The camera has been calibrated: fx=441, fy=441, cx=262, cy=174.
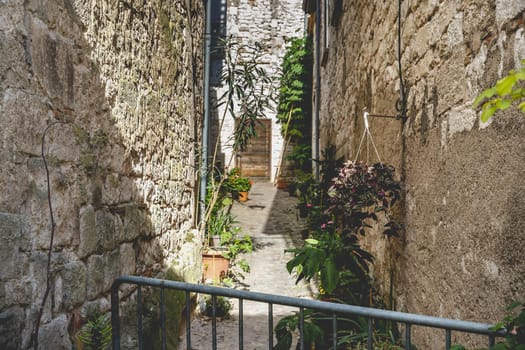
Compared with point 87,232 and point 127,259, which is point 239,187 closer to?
point 127,259

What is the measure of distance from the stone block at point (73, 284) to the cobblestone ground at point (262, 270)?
6.38 ft

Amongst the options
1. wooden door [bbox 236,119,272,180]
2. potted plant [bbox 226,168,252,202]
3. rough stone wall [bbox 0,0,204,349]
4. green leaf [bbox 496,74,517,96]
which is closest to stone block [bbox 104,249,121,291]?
rough stone wall [bbox 0,0,204,349]

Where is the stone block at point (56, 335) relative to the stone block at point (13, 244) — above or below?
below

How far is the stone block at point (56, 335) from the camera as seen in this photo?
181 centimetres

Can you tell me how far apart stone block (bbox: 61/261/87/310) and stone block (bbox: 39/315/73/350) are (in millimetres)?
77

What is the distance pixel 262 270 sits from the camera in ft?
19.3

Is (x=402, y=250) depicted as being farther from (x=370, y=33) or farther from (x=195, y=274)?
(x=195, y=274)

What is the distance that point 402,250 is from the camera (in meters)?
2.57

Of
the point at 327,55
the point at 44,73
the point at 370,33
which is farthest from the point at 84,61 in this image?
the point at 327,55

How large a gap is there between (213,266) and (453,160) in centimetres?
371

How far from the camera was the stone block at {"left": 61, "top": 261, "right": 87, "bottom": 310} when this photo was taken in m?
2.00

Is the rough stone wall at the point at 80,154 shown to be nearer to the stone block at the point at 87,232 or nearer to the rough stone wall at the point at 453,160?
the stone block at the point at 87,232

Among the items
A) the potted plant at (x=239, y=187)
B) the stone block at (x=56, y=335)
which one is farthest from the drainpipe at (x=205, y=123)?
the potted plant at (x=239, y=187)

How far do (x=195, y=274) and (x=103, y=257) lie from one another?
6.70 feet
